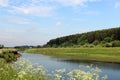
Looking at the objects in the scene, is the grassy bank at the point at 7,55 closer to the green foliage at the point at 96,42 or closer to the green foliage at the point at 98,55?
the green foliage at the point at 98,55

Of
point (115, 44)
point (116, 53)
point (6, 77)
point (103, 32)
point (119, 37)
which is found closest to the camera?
point (6, 77)

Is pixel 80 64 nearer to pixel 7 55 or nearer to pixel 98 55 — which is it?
pixel 7 55

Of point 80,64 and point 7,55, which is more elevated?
point 7,55

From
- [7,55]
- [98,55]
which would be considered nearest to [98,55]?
[98,55]

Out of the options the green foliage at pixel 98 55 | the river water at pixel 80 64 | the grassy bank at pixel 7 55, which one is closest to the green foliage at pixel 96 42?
the green foliage at pixel 98 55

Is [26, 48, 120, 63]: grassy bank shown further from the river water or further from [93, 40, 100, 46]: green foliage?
[93, 40, 100, 46]: green foliage

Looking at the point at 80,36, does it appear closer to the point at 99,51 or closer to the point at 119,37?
the point at 119,37

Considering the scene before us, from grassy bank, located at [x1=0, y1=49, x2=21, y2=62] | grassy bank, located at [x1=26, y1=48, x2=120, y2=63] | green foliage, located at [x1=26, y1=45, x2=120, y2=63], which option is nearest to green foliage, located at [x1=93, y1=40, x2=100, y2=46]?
green foliage, located at [x1=26, y1=45, x2=120, y2=63]

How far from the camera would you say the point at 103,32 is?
159 m

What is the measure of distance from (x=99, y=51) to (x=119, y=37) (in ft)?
164

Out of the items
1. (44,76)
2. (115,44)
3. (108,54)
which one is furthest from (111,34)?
(44,76)

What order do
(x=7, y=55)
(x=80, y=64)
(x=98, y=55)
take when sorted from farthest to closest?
1. (x=98, y=55)
2. (x=7, y=55)
3. (x=80, y=64)

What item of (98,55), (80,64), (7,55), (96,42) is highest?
(96,42)

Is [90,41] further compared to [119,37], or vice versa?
[90,41]
